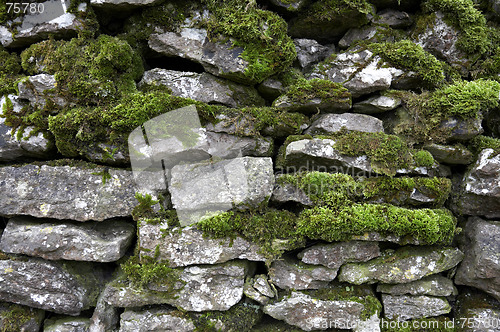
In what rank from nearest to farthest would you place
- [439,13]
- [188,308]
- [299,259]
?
1. [188,308]
2. [299,259]
3. [439,13]

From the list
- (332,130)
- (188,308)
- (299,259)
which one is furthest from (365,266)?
(188,308)

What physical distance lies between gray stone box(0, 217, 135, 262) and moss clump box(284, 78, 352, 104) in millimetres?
3478

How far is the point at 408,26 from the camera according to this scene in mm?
5203

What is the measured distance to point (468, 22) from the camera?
4785mm

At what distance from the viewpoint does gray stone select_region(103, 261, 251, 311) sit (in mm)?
4238

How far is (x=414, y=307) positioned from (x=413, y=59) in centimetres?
385

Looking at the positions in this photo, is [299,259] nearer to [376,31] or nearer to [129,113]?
[129,113]

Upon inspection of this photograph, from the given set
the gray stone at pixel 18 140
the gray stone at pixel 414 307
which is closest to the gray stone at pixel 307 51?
the gray stone at pixel 414 307

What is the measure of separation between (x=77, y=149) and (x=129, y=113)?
0.99 meters

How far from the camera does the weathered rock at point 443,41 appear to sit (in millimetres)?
4891

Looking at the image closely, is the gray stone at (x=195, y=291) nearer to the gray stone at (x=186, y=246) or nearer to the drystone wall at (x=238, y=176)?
the drystone wall at (x=238, y=176)

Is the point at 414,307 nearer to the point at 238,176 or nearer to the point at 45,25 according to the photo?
the point at 238,176

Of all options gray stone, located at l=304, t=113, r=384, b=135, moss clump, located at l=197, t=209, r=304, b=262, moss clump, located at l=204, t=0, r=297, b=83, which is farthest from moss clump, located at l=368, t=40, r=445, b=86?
moss clump, located at l=197, t=209, r=304, b=262

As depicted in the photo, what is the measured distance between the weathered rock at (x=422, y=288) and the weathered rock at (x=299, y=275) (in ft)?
3.08
